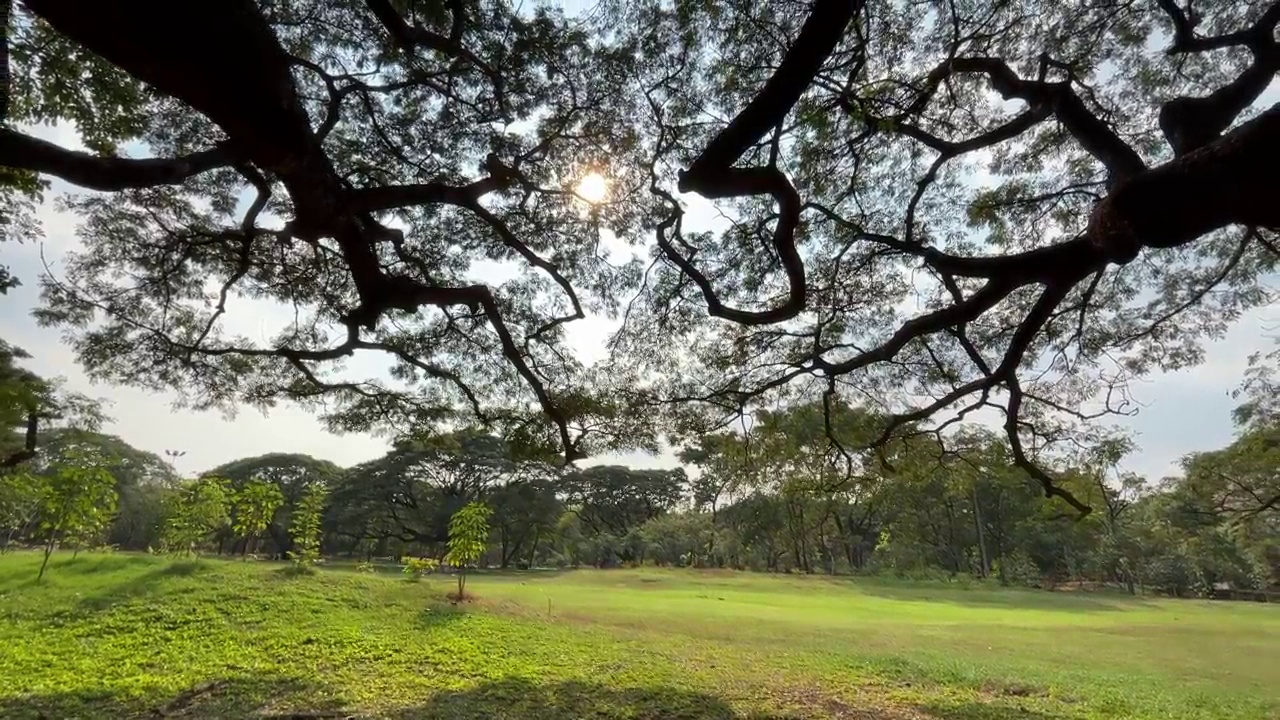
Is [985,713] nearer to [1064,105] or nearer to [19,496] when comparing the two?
[1064,105]

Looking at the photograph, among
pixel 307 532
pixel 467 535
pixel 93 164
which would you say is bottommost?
pixel 307 532

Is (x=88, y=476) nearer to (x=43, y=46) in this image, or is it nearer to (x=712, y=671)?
(x=43, y=46)

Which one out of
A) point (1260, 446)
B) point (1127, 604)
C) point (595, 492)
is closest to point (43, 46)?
point (1260, 446)

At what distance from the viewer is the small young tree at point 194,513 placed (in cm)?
1535

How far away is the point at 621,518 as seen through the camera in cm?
4312

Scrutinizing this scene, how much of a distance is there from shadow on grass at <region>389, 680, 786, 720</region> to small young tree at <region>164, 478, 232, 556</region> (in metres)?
13.5

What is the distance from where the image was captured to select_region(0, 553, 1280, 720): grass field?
223 inches

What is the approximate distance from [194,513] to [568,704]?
1462 centimetres

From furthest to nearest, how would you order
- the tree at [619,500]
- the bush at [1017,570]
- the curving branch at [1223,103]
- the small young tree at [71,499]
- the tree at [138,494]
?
the tree at [619,500]
the tree at [138,494]
the bush at [1017,570]
the small young tree at [71,499]
the curving branch at [1223,103]

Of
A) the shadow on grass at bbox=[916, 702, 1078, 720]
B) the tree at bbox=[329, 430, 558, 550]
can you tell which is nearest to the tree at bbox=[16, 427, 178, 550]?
the tree at bbox=[329, 430, 558, 550]

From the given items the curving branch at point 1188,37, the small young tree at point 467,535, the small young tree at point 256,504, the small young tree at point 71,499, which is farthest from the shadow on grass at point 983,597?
the small young tree at point 71,499

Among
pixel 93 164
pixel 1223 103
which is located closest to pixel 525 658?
pixel 93 164

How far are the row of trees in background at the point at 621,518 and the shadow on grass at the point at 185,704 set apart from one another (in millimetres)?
7858

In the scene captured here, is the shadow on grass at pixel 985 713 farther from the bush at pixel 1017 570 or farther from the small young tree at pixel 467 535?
the bush at pixel 1017 570
